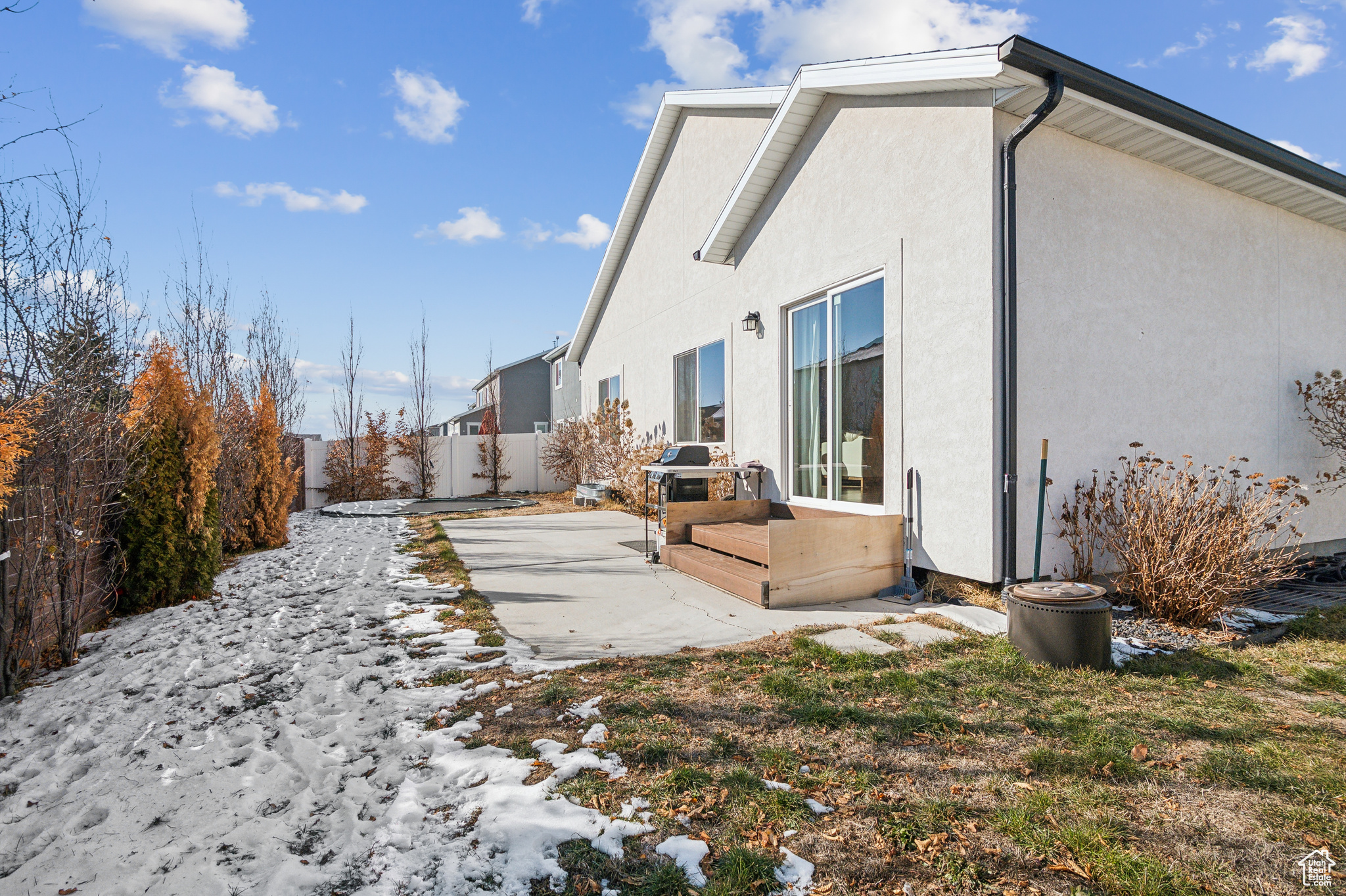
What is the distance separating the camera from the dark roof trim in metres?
4.27

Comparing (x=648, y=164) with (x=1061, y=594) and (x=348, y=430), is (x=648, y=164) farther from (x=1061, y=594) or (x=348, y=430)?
(x=1061, y=594)

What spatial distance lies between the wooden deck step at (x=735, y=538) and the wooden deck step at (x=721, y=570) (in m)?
0.08

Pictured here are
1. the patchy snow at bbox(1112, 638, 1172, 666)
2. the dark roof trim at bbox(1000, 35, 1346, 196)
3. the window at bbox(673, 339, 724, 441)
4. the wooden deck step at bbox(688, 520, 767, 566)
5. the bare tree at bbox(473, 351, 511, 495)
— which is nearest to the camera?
the patchy snow at bbox(1112, 638, 1172, 666)

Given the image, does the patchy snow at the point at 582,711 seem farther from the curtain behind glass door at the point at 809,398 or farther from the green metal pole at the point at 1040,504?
the curtain behind glass door at the point at 809,398

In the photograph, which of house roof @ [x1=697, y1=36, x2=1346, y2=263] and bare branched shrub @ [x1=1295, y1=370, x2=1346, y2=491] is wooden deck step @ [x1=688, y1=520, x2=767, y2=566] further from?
bare branched shrub @ [x1=1295, y1=370, x2=1346, y2=491]

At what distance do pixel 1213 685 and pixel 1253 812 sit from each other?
1524 millimetres

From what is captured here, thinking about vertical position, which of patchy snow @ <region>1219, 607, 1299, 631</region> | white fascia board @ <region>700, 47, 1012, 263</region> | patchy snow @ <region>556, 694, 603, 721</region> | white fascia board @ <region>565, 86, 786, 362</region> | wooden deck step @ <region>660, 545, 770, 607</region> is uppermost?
white fascia board @ <region>565, 86, 786, 362</region>

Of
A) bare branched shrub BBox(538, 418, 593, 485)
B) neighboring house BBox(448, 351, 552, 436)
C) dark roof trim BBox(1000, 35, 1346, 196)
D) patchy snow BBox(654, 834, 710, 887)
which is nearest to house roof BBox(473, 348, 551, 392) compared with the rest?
neighboring house BBox(448, 351, 552, 436)

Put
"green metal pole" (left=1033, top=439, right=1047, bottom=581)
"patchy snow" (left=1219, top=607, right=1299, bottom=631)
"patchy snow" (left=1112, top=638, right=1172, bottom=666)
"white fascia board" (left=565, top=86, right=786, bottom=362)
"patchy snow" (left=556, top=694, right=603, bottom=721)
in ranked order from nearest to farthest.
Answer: "patchy snow" (left=556, top=694, right=603, bottom=721)
"patchy snow" (left=1112, top=638, right=1172, bottom=666)
"patchy snow" (left=1219, top=607, right=1299, bottom=631)
"green metal pole" (left=1033, top=439, right=1047, bottom=581)
"white fascia board" (left=565, top=86, right=786, bottom=362)

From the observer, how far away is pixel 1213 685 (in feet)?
11.2

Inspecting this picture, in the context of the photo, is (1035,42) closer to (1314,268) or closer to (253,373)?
(1314,268)

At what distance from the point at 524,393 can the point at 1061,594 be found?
25.8 metres

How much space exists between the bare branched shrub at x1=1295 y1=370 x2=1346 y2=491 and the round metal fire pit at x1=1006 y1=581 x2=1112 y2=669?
5.46m

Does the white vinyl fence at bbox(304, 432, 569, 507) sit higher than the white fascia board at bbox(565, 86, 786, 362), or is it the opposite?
the white fascia board at bbox(565, 86, 786, 362)
